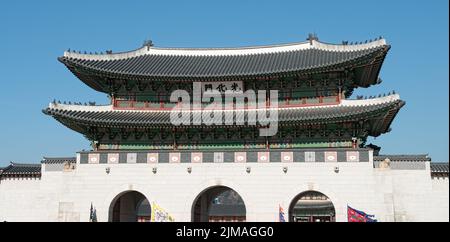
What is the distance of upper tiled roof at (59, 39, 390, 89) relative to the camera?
31.7m

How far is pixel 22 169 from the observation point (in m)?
34.8

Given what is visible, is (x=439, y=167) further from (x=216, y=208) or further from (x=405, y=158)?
(x=216, y=208)

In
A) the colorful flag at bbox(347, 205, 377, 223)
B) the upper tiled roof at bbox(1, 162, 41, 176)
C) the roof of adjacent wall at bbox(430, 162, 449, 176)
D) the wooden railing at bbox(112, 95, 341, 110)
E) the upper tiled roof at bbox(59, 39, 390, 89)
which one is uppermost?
the upper tiled roof at bbox(59, 39, 390, 89)

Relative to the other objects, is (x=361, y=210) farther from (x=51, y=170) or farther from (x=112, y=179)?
(x=51, y=170)

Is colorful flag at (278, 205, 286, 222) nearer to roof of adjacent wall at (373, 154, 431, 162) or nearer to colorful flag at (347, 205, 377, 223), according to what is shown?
colorful flag at (347, 205, 377, 223)

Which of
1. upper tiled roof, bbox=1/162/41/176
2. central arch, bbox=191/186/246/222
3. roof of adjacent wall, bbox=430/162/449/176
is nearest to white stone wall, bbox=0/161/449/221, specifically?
roof of adjacent wall, bbox=430/162/449/176

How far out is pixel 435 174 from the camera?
97.1ft

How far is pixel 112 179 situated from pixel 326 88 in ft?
47.4

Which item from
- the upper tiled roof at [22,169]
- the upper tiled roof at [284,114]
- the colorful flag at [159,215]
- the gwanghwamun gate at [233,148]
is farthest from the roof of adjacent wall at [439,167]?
the upper tiled roof at [22,169]

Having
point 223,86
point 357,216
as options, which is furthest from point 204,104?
point 357,216

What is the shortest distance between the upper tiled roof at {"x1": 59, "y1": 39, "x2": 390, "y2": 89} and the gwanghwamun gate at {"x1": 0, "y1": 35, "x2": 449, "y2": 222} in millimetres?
118

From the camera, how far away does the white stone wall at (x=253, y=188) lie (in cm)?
2922

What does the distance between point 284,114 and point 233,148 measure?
3791 mm
